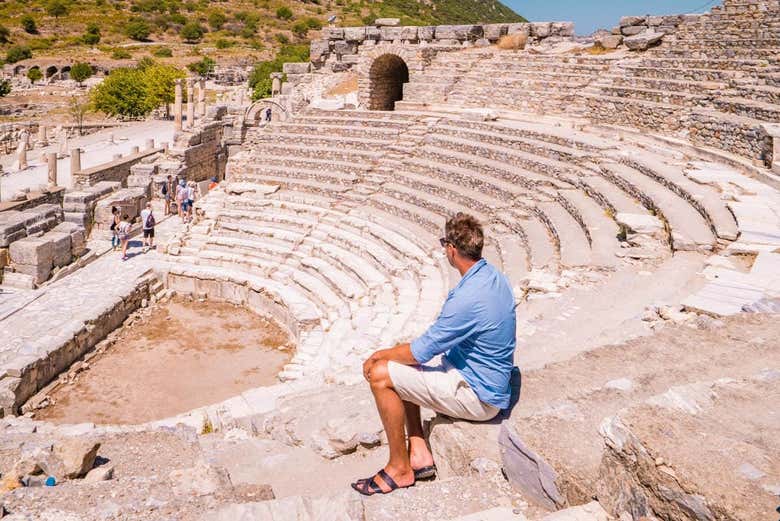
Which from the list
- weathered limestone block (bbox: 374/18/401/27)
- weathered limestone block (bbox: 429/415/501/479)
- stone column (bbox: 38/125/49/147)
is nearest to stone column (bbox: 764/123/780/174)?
weathered limestone block (bbox: 429/415/501/479)

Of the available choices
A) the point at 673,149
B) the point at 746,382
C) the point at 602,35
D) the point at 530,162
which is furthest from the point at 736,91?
the point at 746,382

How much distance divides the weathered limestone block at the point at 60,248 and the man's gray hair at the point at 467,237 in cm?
1070

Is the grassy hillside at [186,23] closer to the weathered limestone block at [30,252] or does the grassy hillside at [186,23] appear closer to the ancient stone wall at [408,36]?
the ancient stone wall at [408,36]

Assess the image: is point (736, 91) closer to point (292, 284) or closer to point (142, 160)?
point (292, 284)

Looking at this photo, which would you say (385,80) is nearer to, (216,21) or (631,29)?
(631,29)

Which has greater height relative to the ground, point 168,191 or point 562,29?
point 562,29

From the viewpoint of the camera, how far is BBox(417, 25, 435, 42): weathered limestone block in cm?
2023

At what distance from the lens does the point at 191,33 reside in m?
71.4

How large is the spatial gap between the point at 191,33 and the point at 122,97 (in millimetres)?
35302

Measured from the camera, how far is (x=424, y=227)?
12133 millimetres

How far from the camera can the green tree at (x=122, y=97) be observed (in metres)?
39.3

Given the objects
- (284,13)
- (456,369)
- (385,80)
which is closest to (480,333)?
(456,369)

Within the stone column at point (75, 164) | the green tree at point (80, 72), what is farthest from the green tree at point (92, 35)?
the stone column at point (75, 164)

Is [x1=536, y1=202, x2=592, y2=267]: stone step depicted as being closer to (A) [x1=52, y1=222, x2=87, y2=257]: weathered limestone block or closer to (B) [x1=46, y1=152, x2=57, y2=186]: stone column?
(A) [x1=52, y1=222, x2=87, y2=257]: weathered limestone block
